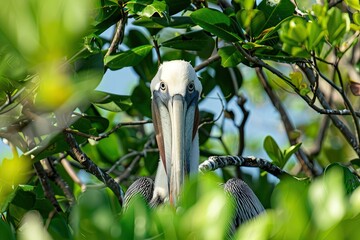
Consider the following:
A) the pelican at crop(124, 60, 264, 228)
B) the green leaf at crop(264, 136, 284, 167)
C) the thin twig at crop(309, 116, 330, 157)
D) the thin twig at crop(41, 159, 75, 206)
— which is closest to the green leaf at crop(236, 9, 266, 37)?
the pelican at crop(124, 60, 264, 228)

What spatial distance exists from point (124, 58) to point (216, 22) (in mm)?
707

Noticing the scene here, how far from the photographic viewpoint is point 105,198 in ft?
7.21

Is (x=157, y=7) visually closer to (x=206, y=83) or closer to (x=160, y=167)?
(x=160, y=167)

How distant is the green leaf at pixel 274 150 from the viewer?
5.37 metres

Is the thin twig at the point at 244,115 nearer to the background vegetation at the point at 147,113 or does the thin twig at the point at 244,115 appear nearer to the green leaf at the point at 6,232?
the background vegetation at the point at 147,113

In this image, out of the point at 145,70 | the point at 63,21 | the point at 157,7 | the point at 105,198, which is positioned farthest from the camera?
the point at 145,70

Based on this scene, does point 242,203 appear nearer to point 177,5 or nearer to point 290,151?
point 290,151

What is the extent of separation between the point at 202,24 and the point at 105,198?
245cm

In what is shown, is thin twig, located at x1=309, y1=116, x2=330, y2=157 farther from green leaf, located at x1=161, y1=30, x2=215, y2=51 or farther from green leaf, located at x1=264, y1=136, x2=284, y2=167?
green leaf, located at x1=161, y1=30, x2=215, y2=51

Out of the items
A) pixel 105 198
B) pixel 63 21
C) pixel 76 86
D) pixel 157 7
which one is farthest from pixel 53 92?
pixel 157 7

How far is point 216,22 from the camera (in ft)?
14.8

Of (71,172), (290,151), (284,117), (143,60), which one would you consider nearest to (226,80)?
(284,117)

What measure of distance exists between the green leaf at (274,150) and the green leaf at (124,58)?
106cm

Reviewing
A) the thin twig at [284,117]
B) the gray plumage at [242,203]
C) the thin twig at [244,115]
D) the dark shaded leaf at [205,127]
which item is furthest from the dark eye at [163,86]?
the thin twig at [284,117]
